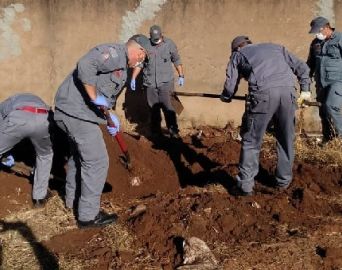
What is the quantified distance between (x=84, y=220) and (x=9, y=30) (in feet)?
12.9

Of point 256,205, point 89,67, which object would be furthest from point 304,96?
point 89,67

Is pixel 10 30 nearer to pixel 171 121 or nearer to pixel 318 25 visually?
pixel 171 121

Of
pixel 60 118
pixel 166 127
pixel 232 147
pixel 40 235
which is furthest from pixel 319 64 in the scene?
pixel 40 235

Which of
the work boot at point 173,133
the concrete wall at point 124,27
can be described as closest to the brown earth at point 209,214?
the work boot at point 173,133

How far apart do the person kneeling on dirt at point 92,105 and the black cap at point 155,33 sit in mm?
2634

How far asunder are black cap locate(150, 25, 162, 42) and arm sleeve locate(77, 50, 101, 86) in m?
3.10

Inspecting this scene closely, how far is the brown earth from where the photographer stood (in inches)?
171

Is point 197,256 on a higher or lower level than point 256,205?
lower

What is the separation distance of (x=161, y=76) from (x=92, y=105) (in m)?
3.13

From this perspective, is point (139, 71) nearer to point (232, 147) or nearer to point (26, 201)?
point (232, 147)

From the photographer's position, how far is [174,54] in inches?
307

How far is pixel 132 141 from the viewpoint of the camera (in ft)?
23.3

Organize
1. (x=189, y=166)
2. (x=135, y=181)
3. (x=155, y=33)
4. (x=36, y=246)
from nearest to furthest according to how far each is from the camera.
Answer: (x=36, y=246)
(x=135, y=181)
(x=189, y=166)
(x=155, y=33)

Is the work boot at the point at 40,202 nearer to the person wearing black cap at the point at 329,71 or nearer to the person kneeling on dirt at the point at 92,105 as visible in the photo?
the person kneeling on dirt at the point at 92,105
